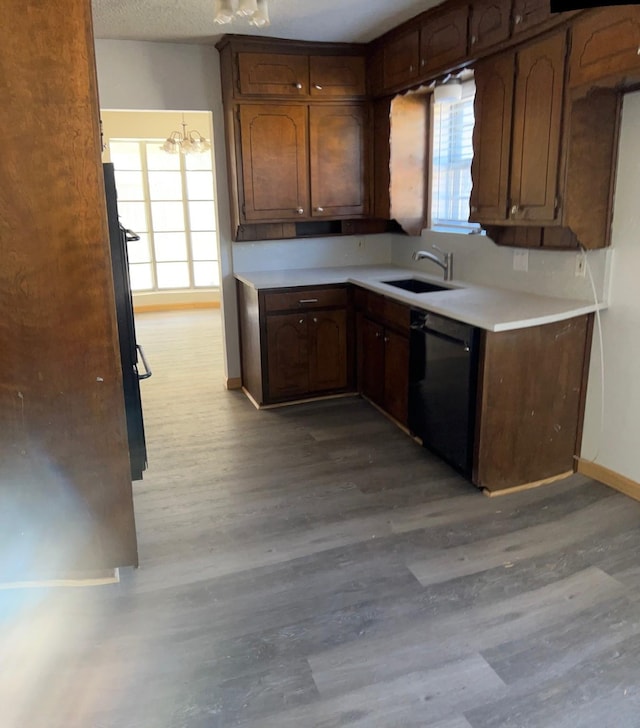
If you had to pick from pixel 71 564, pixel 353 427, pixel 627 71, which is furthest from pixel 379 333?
pixel 71 564

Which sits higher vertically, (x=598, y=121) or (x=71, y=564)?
(x=598, y=121)

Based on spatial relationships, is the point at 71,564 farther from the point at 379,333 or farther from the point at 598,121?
the point at 598,121

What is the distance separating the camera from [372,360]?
13.2ft

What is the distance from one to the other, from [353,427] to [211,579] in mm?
1658

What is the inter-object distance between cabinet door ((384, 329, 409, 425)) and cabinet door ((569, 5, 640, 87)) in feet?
5.18

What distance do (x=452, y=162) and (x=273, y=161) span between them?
1220mm

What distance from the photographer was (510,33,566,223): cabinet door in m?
2.61

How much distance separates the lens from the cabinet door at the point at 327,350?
4.11 metres

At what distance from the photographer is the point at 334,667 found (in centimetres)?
189

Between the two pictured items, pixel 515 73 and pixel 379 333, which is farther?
pixel 379 333

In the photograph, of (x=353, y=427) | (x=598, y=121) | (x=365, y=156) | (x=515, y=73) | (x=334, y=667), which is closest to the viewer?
(x=334, y=667)

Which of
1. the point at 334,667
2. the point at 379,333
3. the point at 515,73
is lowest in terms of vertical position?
the point at 334,667

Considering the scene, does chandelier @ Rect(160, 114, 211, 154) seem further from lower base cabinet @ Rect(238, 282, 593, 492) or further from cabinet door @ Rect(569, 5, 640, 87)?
cabinet door @ Rect(569, 5, 640, 87)

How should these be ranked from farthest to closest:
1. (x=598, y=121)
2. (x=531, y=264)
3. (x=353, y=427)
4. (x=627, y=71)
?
(x=353, y=427), (x=531, y=264), (x=598, y=121), (x=627, y=71)
